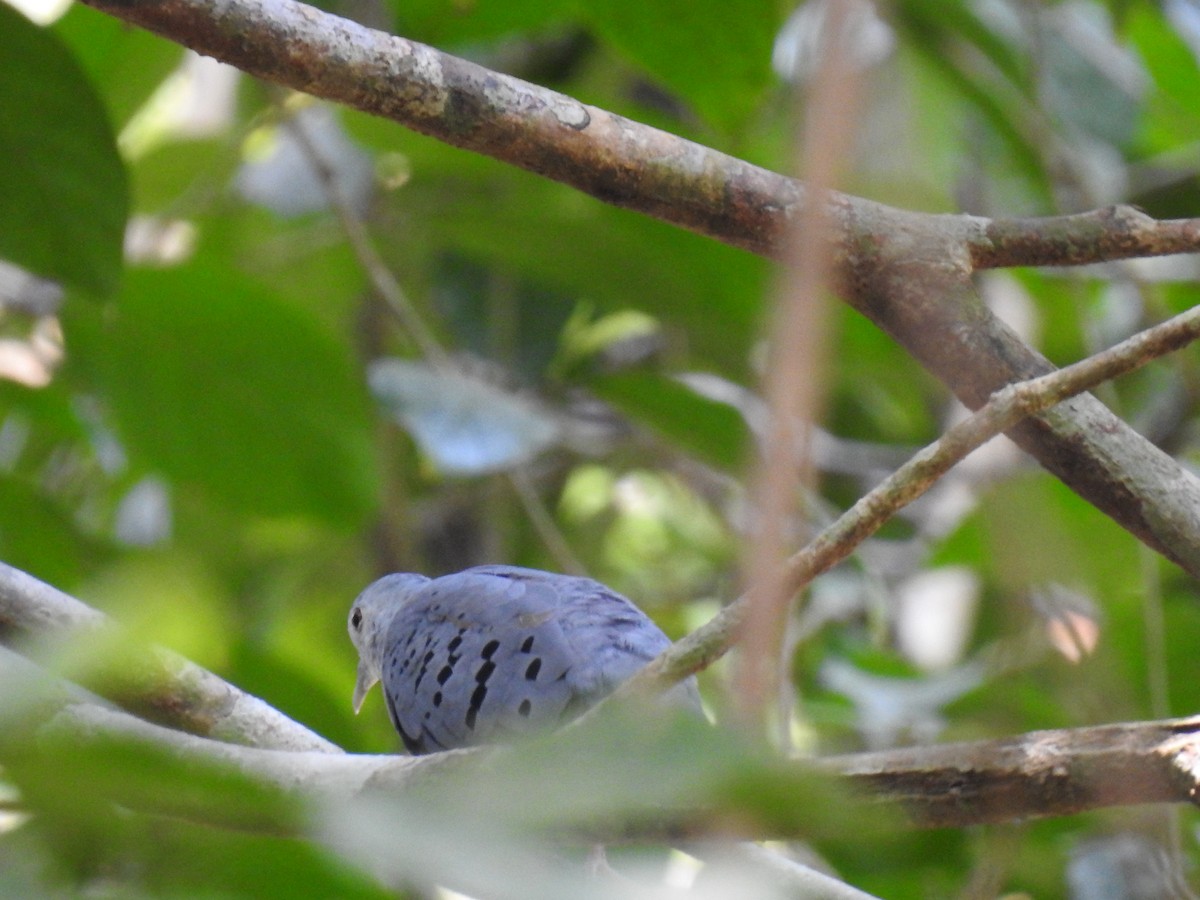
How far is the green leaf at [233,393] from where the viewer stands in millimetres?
2488

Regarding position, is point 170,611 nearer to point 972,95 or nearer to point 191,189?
point 972,95

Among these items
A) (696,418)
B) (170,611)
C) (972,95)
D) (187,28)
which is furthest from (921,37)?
(170,611)

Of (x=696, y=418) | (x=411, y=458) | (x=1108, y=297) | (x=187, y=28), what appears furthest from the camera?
(x=1108, y=297)

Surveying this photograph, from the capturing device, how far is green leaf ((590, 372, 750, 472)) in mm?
2684

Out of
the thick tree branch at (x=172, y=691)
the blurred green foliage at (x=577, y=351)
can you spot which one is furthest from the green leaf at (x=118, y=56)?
the thick tree branch at (x=172, y=691)

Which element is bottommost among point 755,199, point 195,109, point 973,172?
point 755,199

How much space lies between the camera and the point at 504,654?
159 cm

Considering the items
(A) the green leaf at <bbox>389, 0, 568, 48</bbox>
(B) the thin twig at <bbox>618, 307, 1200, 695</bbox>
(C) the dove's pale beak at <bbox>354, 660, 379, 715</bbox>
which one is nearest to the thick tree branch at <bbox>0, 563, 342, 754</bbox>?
(B) the thin twig at <bbox>618, 307, 1200, 695</bbox>

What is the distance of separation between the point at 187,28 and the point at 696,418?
5.55 feet

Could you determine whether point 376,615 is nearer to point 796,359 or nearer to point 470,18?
point 470,18

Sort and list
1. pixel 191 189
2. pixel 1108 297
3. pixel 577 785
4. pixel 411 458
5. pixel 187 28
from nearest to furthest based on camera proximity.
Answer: pixel 577 785 → pixel 187 28 → pixel 191 189 → pixel 411 458 → pixel 1108 297

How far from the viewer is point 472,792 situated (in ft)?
1.48

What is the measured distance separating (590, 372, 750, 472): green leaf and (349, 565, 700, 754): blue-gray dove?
2.98 feet

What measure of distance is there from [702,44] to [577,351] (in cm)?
130
